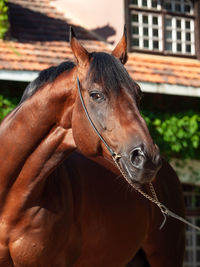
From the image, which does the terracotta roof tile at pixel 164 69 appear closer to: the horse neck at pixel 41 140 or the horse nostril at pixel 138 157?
the horse neck at pixel 41 140

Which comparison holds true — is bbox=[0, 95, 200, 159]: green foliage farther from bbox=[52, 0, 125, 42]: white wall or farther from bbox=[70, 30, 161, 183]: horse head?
bbox=[70, 30, 161, 183]: horse head

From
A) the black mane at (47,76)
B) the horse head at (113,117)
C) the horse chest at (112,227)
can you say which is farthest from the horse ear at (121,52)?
the horse chest at (112,227)

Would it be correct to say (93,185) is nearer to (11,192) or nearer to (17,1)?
(11,192)

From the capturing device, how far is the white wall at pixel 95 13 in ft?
30.3

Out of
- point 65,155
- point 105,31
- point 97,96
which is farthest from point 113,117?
point 105,31

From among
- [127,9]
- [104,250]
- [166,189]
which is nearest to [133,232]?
[104,250]

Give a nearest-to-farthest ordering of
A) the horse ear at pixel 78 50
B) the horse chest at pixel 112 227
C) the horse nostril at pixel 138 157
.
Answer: the horse nostril at pixel 138 157 → the horse ear at pixel 78 50 → the horse chest at pixel 112 227

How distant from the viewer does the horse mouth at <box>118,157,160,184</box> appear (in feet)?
9.69

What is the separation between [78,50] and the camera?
128 inches

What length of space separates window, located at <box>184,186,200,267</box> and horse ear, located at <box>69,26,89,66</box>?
20.6ft

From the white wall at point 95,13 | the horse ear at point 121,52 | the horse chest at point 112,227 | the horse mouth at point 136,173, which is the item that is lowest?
the white wall at point 95,13

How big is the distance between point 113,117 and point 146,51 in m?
6.41

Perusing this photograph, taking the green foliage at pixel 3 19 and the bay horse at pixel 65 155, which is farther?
the green foliage at pixel 3 19

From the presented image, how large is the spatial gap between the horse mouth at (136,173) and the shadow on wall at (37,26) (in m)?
5.73
